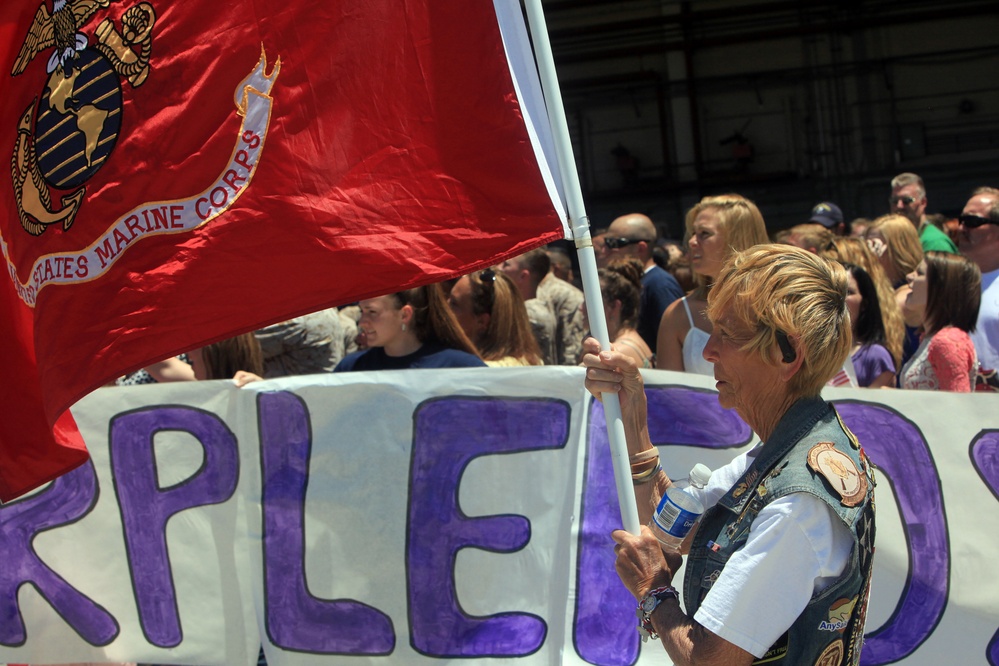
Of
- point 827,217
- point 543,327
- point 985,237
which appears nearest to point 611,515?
point 985,237

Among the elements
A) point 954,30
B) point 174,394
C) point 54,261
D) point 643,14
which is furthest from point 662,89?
point 54,261

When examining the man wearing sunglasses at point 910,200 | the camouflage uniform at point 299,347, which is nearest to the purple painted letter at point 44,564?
the camouflage uniform at point 299,347

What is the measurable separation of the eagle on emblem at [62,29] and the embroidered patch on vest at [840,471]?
1809mm

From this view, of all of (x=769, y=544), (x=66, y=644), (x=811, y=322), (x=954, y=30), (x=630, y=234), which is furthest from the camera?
(x=954, y=30)

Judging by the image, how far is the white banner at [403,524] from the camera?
320 centimetres

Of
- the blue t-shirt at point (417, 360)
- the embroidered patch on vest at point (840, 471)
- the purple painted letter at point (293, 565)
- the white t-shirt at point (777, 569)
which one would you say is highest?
the embroidered patch on vest at point (840, 471)

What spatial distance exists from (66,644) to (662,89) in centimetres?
1540

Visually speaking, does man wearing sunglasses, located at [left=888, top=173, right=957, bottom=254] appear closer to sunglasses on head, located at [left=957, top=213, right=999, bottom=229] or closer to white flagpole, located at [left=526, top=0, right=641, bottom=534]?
sunglasses on head, located at [left=957, top=213, right=999, bottom=229]

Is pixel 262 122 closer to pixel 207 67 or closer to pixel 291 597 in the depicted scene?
pixel 207 67

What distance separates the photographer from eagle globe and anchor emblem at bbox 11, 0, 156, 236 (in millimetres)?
2521

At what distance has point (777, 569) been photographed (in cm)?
177

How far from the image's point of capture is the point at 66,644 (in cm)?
392

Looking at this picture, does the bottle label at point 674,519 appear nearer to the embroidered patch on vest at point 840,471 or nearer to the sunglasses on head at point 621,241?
the embroidered patch on vest at point 840,471

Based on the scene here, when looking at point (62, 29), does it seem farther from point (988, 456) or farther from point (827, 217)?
point (827, 217)
